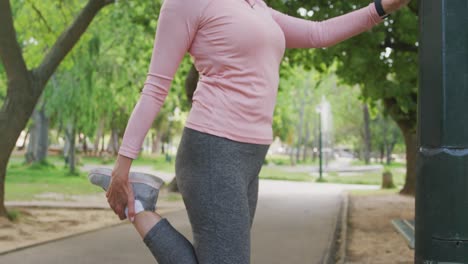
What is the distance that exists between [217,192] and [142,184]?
0.31 m

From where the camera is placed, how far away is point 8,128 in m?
9.84

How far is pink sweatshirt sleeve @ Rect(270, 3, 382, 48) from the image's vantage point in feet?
7.14

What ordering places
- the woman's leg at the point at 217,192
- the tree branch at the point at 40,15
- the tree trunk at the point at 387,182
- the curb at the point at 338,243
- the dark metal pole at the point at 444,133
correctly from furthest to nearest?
the tree trunk at the point at 387,182
the tree branch at the point at 40,15
the curb at the point at 338,243
the woman's leg at the point at 217,192
the dark metal pole at the point at 444,133

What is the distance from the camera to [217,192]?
1851 millimetres

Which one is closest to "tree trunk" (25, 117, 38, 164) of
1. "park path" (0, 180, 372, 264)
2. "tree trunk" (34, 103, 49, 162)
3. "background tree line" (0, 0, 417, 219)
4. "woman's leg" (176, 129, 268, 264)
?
"tree trunk" (34, 103, 49, 162)

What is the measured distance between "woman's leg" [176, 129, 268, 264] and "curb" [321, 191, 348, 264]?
221 inches

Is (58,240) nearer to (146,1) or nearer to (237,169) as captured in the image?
(237,169)

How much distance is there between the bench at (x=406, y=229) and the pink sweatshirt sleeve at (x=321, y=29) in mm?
6687

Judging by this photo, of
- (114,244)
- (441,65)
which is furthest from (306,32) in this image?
(114,244)

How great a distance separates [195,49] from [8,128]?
8645 millimetres

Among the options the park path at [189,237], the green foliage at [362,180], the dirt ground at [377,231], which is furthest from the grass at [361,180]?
the park path at [189,237]

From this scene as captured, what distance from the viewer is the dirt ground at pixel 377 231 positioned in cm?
801

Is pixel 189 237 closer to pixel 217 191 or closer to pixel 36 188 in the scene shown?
pixel 217 191

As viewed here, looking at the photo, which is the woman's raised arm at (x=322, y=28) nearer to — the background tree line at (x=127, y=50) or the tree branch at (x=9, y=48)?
the background tree line at (x=127, y=50)
